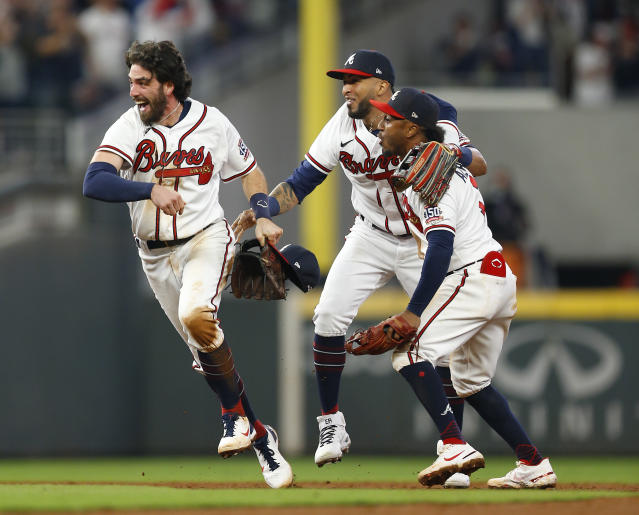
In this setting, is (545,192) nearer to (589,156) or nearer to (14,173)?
(589,156)

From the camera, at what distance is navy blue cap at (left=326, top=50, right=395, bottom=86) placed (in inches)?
260

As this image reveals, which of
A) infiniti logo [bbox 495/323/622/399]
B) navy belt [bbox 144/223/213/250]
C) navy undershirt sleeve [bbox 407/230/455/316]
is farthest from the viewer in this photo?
infiniti logo [bbox 495/323/622/399]

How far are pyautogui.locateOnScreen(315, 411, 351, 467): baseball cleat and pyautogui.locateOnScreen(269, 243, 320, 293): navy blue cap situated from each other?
30.5 inches

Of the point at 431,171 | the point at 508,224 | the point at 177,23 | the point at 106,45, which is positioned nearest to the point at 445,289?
the point at 431,171

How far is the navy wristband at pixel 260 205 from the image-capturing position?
657 centimetres

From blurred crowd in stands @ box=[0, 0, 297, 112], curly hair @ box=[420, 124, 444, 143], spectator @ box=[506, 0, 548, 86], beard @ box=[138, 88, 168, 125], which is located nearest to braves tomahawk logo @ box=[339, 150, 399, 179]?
curly hair @ box=[420, 124, 444, 143]

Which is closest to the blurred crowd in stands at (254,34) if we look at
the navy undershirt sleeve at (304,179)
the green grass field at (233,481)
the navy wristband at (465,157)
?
the green grass field at (233,481)

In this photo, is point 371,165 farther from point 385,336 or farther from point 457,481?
point 457,481

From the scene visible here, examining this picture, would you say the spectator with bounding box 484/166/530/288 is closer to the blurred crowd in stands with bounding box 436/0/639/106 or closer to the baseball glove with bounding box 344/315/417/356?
the blurred crowd in stands with bounding box 436/0/639/106

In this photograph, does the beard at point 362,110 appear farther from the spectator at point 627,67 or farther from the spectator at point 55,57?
the spectator at point 627,67

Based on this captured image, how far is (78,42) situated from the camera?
40.7 feet

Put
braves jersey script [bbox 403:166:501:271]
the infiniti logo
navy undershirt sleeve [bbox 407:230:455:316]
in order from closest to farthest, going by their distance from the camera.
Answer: navy undershirt sleeve [bbox 407:230:455:316] → braves jersey script [bbox 403:166:501:271] → the infiniti logo

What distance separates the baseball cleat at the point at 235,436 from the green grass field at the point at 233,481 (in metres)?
0.22

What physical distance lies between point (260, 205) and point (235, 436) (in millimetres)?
1292
